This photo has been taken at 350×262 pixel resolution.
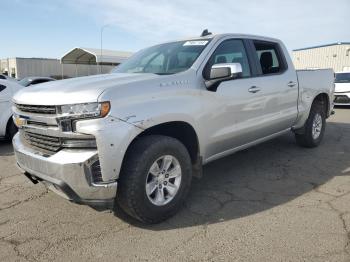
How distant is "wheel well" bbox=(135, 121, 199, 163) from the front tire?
16cm

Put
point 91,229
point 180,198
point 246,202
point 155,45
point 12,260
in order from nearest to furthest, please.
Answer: point 12,260
point 91,229
point 180,198
point 246,202
point 155,45

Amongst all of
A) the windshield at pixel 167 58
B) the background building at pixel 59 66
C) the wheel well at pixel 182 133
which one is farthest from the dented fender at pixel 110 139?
the background building at pixel 59 66

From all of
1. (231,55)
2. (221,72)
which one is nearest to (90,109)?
(221,72)

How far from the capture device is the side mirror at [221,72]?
12.7ft

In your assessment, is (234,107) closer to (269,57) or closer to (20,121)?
(269,57)

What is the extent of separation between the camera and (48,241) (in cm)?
325

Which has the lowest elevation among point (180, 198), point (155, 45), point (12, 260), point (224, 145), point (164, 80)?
point (12, 260)

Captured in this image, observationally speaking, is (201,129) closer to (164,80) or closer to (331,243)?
(164,80)

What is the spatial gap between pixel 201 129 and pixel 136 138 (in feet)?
2.70

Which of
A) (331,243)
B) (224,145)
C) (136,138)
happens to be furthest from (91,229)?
(331,243)

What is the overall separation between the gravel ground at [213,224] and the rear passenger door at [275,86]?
0.77 metres

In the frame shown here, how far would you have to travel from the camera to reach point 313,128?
6355 mm

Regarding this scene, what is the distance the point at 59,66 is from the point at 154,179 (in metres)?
47.5

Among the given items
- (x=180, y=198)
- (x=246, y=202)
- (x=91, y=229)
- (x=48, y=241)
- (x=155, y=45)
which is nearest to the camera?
(x=48, y=241)
